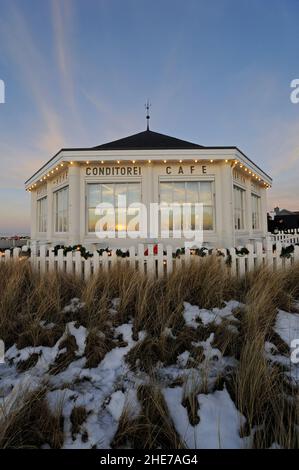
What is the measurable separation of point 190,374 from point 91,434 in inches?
41.5

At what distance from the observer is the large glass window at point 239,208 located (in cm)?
943

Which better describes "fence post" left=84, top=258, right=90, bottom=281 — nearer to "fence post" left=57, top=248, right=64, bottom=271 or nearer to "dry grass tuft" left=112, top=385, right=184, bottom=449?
"fence post" left=57, top=248, right=64, bottom=271

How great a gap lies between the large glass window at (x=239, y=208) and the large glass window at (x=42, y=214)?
8563 millimetres

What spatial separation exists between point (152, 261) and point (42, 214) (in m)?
8.81

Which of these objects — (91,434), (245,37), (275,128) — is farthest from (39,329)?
(275,128)

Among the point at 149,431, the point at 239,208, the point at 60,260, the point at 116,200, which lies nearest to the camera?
the point at 149,431

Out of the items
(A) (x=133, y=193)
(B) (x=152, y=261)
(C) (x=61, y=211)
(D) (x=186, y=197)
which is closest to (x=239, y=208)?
(D) (x=186, y=197)

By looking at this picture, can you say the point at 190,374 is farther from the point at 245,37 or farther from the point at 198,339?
the point at 245,37

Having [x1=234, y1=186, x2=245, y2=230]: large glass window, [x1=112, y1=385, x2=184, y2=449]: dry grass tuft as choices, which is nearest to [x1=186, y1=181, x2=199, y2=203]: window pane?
[x1=234, y1=186, x2=245, y2=230]: large glass window

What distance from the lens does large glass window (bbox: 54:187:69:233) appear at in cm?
914

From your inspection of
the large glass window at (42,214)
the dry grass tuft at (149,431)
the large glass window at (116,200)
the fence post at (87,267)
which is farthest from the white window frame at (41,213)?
the dry grass tuft at (149,431)

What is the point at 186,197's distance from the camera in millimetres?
8438

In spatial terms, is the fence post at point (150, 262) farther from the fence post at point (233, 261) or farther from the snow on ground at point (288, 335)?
the snow on ground at point (288, 335)

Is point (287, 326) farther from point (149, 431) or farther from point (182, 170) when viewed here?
point (182, 170)
